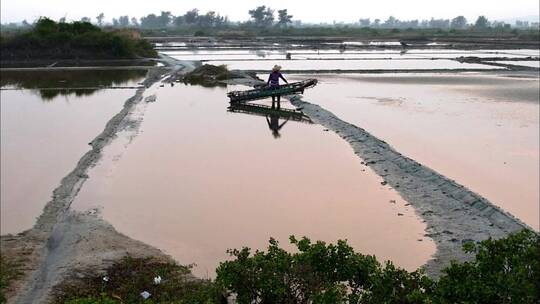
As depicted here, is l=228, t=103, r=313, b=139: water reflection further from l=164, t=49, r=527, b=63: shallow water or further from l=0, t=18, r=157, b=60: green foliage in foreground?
l=0, t=18, r=157, b=60: green foliage in foreground

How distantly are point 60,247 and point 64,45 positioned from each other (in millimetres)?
33928

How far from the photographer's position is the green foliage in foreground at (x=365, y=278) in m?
4.17

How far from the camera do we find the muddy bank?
7.08 metres

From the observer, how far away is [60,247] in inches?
328

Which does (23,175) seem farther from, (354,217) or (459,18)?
(459,18)

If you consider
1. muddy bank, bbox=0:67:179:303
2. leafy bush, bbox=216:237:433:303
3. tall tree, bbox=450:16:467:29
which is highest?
tall tree, bbox=450:16:467:29

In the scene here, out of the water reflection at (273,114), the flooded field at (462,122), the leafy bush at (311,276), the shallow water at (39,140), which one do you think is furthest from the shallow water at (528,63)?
the leafy bush at (311,276)

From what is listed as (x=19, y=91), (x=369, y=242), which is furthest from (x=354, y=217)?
(x=19, y=91)

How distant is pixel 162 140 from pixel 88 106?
22.1ft

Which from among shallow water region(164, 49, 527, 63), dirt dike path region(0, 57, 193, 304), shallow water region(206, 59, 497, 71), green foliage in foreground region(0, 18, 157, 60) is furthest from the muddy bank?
shallow water region(164, 49, 527, 63)

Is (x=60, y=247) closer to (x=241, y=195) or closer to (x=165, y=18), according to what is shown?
(x=241, y=195)

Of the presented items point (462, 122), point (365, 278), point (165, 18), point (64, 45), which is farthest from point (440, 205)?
point (165, 18)

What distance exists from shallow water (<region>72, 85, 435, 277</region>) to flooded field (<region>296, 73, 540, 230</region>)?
1949 mm

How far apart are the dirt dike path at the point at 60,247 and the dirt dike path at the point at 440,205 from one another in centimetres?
446
